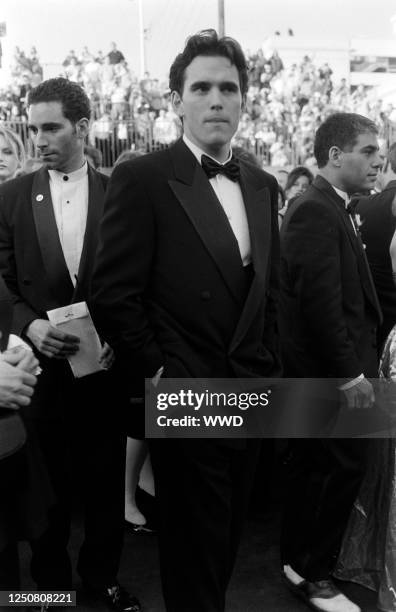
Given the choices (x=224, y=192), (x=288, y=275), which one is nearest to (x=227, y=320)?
(x=224, y=192)

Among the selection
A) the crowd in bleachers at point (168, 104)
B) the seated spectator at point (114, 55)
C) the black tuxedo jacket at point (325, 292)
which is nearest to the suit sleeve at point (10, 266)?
the black tuxedo jacket at point (325, 292)

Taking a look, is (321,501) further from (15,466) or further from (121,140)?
(121,140)

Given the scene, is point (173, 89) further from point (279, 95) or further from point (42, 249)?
point (279, 95)

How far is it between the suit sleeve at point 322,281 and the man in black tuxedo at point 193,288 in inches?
16.4

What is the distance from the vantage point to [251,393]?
204cm

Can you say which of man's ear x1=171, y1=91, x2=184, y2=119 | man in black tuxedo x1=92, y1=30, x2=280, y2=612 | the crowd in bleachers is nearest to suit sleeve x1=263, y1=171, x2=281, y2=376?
man in black tuxedo x1=92, y1=30, x2=280, y2=612

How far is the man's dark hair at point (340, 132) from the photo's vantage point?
2.82 metres

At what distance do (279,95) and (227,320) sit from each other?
16888 millimetres

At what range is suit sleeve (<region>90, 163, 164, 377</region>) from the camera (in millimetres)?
1920

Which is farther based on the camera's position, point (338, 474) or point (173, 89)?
point (338, 474)

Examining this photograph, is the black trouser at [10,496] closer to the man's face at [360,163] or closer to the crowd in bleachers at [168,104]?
the man's face at [360,163]

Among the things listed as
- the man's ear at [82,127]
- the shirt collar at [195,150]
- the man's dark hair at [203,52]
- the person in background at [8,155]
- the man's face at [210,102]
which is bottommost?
the person in background at [8,155]

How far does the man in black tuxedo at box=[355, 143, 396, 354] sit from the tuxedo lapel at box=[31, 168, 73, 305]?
179cm

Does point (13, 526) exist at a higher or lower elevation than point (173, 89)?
lower
